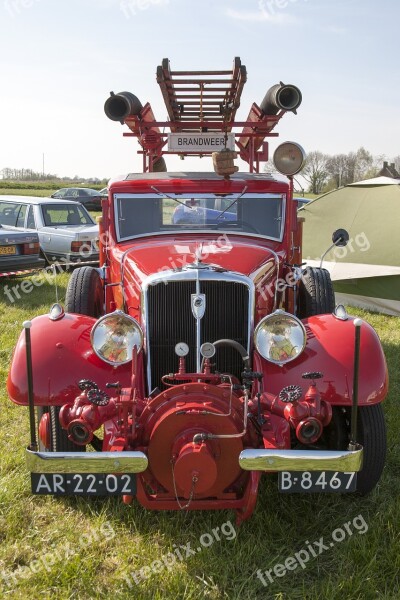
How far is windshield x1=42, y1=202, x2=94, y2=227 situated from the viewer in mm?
11508

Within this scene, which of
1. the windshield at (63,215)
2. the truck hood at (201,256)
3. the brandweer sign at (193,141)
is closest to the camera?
the truck hood at (201,256)

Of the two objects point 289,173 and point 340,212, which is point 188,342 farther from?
point 340,212

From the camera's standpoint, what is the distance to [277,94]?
5320 millimetres

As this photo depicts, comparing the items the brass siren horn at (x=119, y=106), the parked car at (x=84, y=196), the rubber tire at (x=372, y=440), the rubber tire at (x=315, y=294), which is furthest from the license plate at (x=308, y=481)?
the parked car at (x=84, y=196)

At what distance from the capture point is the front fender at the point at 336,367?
3291mm

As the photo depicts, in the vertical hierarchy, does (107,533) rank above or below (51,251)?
below

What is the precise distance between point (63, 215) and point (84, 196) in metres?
16.8

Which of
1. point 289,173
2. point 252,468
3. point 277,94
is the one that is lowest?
point 252,468

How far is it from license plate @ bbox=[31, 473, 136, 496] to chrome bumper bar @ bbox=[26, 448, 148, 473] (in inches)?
2.1

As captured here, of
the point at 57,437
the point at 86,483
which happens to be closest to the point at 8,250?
the point at 57,437

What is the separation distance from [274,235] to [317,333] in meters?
1.34

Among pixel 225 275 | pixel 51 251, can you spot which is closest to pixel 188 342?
pixel 225 275

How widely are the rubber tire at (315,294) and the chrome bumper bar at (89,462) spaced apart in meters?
2.41

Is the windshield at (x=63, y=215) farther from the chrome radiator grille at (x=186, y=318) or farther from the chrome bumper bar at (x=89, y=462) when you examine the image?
the chrome bumper bar at (x=89, y=462)
